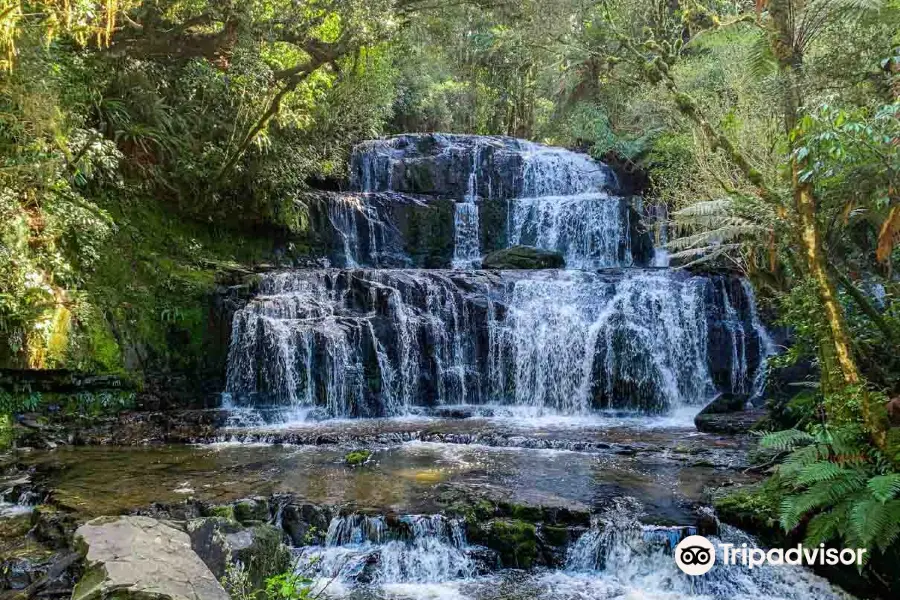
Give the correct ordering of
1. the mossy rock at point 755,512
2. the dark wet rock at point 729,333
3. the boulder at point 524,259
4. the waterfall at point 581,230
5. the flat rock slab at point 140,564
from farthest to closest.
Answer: the waterfall at point 581,230
the boulder at point 524,259
the dark wet rock at point 729,333
the mossy rock at point 755,512
the flat rock slab at point 140,564

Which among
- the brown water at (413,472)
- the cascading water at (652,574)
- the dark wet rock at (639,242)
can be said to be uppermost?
the dark wet rock at (639,242)

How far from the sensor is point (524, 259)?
15.6 meters

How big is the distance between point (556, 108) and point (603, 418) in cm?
1512

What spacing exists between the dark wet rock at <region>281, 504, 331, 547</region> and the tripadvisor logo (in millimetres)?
3341

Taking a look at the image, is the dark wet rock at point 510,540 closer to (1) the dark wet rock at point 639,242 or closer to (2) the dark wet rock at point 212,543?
(2) the dark wet rock at point 212,543

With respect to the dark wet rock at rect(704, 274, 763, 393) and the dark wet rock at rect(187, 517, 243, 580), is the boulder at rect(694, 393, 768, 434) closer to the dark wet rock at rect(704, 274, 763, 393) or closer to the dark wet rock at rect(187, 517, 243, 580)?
the dark wet rock at rect(704, 274, 763, 393)

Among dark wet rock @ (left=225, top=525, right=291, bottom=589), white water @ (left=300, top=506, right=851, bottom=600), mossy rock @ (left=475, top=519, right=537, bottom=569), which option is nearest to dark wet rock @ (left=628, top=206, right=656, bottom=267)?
white water @ (left=300, top=506, right=851, bottom=600)

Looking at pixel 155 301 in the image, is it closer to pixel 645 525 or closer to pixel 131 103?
pixel 131 103

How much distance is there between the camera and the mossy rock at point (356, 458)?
812 centimetres

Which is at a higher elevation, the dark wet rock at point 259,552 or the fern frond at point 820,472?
the fern frond at point 820,472

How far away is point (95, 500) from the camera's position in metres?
6.51

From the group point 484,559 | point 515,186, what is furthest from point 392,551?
point 515,186

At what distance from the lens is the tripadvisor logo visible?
5.32m

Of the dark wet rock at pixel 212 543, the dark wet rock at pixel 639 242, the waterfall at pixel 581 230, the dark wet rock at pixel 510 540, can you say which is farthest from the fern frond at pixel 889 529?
the dark wet rock at pixel 639 242
